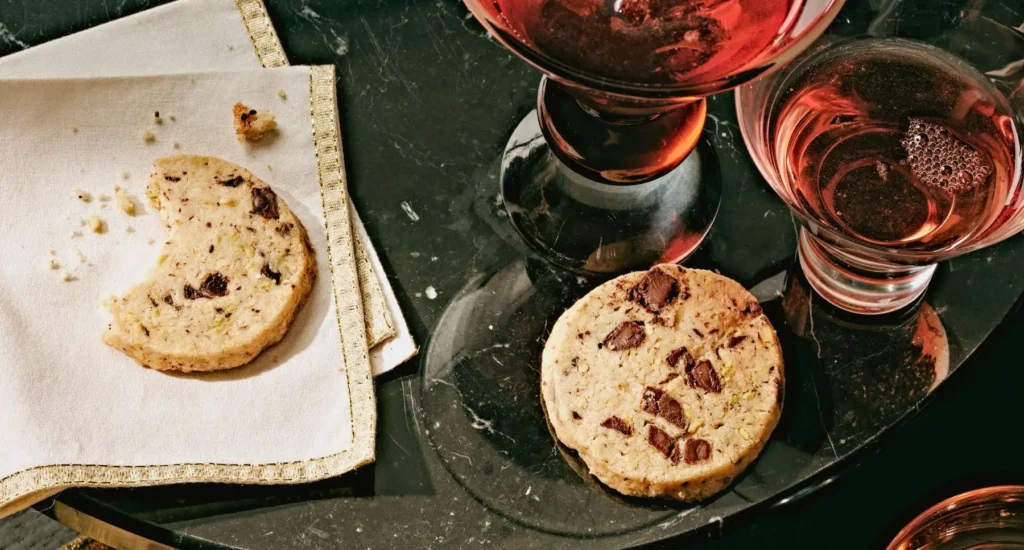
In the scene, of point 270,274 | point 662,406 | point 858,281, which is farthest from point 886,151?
point 270,274

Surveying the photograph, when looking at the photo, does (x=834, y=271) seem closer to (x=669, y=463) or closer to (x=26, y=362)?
(x=669, y=463)

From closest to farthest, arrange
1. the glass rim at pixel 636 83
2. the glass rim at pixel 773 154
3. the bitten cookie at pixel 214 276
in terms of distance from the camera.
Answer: the glass rim at pixel 636 83
the glass rim at pixel 773 154
the bitten cookie at pixel 214 276

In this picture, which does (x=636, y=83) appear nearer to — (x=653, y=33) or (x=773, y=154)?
(x=653, y=33)

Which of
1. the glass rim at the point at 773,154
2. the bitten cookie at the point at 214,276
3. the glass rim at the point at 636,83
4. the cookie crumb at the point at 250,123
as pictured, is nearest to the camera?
the glass rim at the point at 636,83

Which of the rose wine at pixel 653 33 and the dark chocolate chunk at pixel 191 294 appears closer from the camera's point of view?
the rose wine at pixel 653 33

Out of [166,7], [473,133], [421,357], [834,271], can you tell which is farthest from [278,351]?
[834,271]

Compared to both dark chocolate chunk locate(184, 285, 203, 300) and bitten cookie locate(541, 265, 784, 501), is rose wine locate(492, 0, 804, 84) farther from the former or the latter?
dark chocolate chunk locate(184, 285, 203, 300)

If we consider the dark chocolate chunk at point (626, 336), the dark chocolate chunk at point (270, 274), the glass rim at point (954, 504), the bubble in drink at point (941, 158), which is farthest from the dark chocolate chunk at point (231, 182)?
the glass rim at point (954, 504)

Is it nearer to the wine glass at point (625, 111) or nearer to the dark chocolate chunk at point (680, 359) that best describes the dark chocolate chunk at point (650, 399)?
the dark chocolate chunk at point (680, 359)
